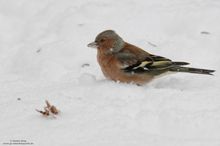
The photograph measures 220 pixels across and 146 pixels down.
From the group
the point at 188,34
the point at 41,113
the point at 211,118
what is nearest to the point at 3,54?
the point at 188,34

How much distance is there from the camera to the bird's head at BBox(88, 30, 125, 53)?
7402 millimetres

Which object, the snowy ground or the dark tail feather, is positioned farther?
the dark tail feather

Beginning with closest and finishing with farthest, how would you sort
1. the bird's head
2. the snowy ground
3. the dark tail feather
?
the snowy ground → the dark tail feather → the bird's head

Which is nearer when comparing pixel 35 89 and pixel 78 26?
pixel 35 89

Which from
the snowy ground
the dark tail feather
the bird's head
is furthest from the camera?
the bird's head

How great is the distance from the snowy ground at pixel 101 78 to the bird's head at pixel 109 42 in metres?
0.38

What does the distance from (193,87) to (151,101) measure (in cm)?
100

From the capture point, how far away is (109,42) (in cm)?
747

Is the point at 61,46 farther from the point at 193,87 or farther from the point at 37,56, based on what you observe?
the point at 193,87

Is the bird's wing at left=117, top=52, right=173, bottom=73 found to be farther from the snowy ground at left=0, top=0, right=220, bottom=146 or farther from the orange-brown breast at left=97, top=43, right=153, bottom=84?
the snowy ground at left=0, top=0, right=220, bottom=146

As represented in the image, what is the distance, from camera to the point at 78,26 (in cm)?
884

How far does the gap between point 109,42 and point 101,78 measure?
443mm

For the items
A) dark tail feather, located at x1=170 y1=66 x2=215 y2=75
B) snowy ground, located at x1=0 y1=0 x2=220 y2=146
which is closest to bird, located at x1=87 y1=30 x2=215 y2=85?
dark tail feather, located at x1=170 y1=66 x2=215 y2=75

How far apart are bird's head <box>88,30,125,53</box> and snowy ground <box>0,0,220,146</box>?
380mm
